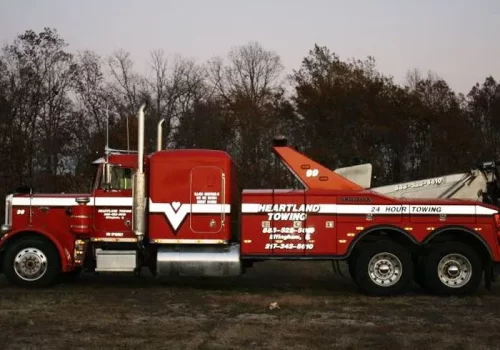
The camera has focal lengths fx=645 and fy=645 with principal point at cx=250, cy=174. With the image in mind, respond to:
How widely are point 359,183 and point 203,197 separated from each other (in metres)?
3.30

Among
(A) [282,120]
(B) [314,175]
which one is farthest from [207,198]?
(A) [282,120]

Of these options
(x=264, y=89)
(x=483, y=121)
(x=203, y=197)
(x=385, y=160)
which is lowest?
(x=203, y=197)

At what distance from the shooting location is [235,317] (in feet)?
32.0

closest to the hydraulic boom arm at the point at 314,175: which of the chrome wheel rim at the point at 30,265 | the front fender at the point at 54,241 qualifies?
the front fender at the point at 54,241

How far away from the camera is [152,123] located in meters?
41.6

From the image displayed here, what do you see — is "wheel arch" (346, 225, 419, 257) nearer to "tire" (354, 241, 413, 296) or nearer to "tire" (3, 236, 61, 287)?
"tire" (354, 241, 413, 296)

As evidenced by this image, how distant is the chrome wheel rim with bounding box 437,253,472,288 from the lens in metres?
11.9

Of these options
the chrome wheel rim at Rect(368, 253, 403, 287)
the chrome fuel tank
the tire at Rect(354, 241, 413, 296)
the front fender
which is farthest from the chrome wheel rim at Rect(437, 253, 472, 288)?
the front fender

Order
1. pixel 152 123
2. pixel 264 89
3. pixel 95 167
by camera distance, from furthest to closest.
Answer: pixel 264 89
pixel 152 123
pixel 95 167

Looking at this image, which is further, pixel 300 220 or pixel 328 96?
pixel 328 96

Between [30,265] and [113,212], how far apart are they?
6.07 ft

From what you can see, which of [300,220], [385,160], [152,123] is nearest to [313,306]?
[300,220]

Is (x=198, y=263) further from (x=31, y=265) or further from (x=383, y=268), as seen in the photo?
(x=383, y=268)

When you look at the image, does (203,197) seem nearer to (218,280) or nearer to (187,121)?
(218,280)
